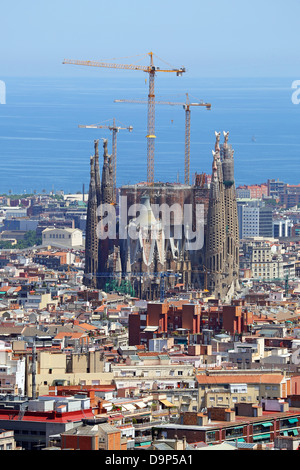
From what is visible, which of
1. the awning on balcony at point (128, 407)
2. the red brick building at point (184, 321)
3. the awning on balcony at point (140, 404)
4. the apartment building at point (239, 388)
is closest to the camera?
the awning on balcony at point (128, 407)

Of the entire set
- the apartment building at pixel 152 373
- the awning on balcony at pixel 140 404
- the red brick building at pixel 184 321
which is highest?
the red brick building at pixel 184 321

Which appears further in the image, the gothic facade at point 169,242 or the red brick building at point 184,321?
the gothic facade at point 169,242

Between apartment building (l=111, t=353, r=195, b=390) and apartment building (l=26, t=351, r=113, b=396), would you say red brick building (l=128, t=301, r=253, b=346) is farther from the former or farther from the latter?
apartment building (l=26, t=351, r=113, b=396)

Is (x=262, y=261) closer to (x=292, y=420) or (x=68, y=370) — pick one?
(x=68, y=370)

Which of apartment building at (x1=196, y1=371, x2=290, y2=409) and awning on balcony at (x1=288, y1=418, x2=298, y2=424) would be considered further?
apartment building at (x1=196, y1=371, x2=290, y2=409)

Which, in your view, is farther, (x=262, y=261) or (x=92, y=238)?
(x=262, y=261)

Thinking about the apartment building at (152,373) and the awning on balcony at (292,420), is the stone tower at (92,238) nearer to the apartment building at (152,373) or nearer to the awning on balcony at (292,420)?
the apartment building at (152,373)

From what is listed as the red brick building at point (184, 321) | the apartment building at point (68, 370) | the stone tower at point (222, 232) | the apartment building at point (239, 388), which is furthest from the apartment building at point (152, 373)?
the stone tower at point (222, 232)

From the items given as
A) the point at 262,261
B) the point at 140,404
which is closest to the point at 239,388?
the point at 140,404

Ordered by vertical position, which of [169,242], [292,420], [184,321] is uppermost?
[169,242]

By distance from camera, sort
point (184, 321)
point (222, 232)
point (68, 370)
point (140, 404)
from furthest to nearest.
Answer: point (222, 232)
point (184, 321)
point (68, 370)
point (140, 404)

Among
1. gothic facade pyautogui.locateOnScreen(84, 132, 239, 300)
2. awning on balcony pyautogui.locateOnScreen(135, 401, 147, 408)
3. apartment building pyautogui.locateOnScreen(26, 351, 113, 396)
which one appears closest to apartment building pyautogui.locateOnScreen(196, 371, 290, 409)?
awning on balcony pyautogui.locateOnScreen(135, 401, 147, 408)

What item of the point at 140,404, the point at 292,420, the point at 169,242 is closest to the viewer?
the point at 292,420
